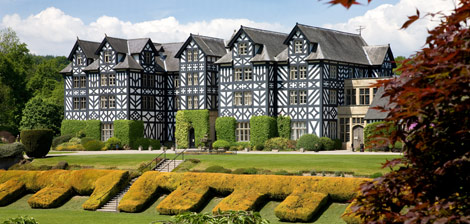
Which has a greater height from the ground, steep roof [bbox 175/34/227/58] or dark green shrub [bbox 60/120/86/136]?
steep roof [bbox 175/34/227/58]

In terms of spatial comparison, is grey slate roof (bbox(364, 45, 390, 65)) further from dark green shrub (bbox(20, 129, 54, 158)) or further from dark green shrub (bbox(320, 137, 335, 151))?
dark green shrub (bbox(20, 129, 54, 158))

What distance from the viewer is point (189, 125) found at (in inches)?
2437

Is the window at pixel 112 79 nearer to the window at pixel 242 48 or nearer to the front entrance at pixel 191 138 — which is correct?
the front entrance at pixel 191 138

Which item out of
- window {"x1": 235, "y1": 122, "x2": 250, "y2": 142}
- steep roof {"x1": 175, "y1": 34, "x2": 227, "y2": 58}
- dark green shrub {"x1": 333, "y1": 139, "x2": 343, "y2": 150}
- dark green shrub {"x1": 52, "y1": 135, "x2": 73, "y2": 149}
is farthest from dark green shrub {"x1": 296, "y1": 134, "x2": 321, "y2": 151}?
dark green shrub {"x1": 52, "y1": 135, "x2": 73, "y2": 149}

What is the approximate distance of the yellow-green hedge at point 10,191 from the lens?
37.2 m

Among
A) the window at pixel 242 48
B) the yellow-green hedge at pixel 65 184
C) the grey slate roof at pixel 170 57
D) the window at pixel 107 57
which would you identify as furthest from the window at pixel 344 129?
the yellow-green hedge at pixel 65 184

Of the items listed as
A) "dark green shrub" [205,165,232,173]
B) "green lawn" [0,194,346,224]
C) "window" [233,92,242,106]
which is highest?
"window" [233,92,242,106]

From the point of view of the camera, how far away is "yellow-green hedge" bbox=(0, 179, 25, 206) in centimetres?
3722

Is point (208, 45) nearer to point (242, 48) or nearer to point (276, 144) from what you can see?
point (242, 48)

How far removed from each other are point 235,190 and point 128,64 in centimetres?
3152

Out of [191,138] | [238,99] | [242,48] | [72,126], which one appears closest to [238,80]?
[238,99]

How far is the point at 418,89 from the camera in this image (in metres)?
7.71

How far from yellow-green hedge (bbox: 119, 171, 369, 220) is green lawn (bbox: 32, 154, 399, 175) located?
4798 mm

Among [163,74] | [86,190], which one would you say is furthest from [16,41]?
[86,190]
